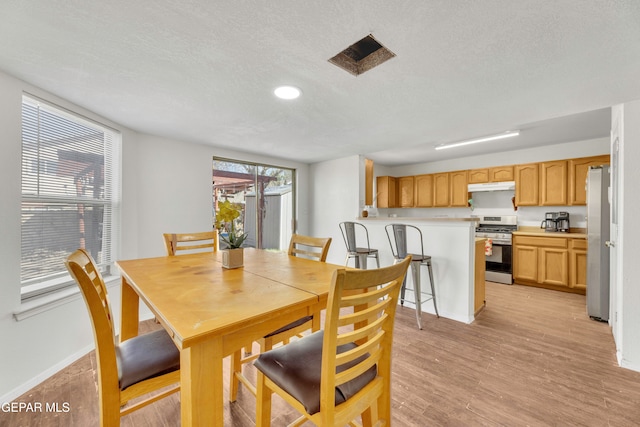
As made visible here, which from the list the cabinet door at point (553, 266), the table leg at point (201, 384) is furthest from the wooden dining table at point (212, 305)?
the cabinet door at point (553, 266)

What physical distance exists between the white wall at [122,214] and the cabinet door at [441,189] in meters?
3.93

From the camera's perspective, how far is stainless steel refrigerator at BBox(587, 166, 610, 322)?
9.21ft

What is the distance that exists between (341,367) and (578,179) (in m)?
4.82

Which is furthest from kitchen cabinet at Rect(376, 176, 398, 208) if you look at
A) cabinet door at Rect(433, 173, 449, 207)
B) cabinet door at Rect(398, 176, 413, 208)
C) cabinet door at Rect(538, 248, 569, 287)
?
cabinet door at Rect(538, 248, 569, 287)

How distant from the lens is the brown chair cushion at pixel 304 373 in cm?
93

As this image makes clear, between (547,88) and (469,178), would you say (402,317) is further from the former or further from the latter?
(469,178)

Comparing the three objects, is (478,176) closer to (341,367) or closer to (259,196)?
(259,196)

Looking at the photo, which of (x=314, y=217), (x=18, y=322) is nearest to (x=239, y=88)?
(x=18, y=322)

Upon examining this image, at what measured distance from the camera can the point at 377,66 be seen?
1.64 m

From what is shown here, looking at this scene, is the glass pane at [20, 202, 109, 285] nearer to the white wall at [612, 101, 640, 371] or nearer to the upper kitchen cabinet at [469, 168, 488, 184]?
the white wall at [612, 101, 640, 371]

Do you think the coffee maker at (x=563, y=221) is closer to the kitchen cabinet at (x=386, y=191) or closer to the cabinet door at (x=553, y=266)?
the cabinet door at (x=553, y=266)

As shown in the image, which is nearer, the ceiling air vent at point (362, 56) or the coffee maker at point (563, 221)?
the ceiling air vent at point (362, 56)

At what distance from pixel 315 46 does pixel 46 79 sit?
1.91m

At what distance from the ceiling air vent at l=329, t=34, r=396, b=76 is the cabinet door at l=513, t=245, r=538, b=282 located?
4.12 meters
